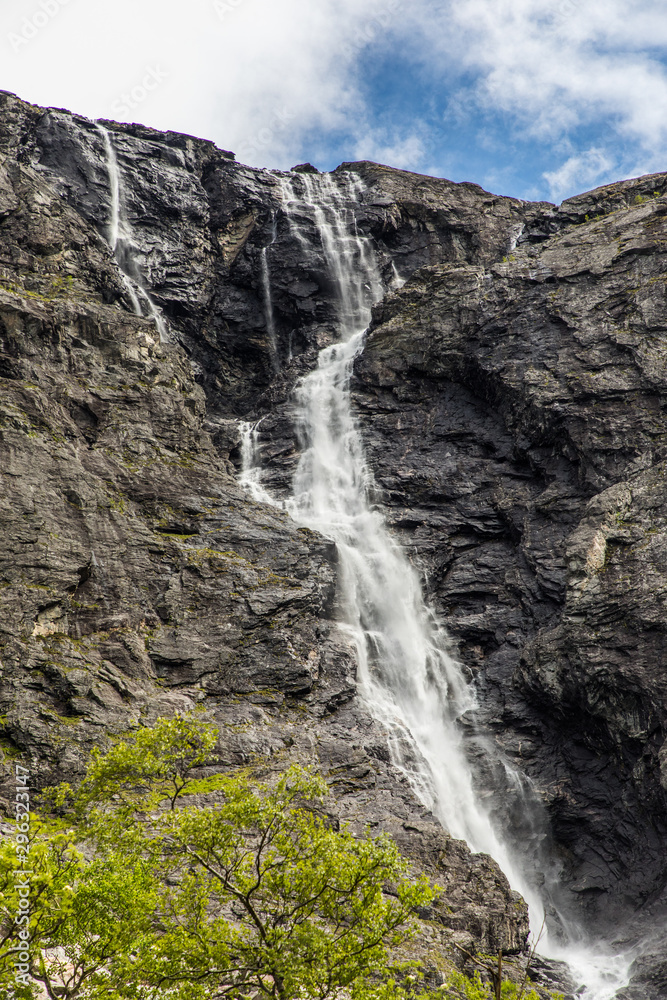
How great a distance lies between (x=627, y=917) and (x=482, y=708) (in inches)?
380

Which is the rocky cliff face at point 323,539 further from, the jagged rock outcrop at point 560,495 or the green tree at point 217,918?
the green tree at point 217,918

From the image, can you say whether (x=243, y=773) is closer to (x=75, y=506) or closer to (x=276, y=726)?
(x=276, y=726)

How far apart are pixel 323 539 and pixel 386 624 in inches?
198

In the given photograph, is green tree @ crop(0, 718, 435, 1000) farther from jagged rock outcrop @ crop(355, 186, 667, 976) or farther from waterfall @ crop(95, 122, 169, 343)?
waterfall @ crop(95, 122, 169, 343)

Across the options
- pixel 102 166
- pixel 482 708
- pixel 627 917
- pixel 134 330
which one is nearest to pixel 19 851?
pixel 627 917

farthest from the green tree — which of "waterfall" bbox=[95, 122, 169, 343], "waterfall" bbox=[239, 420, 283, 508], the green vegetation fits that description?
"waterfall" bbox=[95, 122, 169, 343]

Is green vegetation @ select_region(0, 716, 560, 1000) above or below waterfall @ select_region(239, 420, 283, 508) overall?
below

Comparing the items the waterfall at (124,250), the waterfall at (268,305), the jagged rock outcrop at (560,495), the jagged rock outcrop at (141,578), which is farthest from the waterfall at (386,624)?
the waterfall at (124,250)

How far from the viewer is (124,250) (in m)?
54.6

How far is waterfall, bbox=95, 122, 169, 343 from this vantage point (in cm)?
5282

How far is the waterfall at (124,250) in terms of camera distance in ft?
173

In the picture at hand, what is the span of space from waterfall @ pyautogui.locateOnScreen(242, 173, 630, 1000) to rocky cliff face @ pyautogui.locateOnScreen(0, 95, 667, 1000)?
1.01 meters

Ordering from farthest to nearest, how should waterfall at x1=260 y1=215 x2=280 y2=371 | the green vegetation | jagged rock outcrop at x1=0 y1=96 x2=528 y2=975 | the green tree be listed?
waterfall at x1=260 y1=215 x2=280 y2=371
jagged rock outcrop at x1=0 y1=96 x2=528 y2=975
the green tree
the green vegetation

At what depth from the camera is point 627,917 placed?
26828mm
